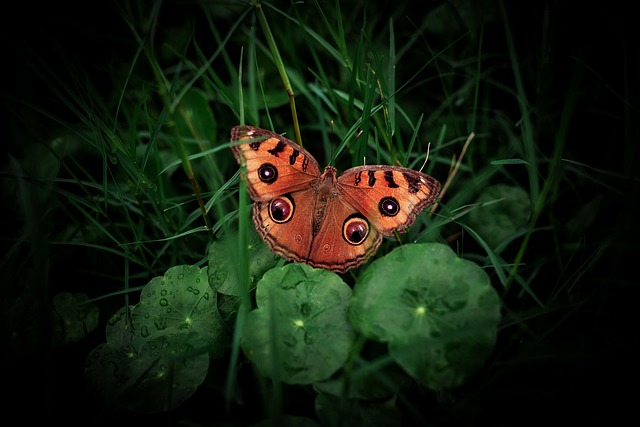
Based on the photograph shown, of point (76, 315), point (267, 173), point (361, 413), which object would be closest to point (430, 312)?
point (361, 413)

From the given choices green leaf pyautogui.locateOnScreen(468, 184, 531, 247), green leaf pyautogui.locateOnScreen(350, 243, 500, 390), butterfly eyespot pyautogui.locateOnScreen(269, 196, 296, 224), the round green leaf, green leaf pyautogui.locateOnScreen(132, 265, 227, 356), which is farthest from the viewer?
green leaf pyautogui.locateOnScreen(468, 184, 531, 247)

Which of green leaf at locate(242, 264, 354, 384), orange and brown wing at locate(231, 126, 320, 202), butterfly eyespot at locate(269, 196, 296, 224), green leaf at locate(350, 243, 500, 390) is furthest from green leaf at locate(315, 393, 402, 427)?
orange and brown wing at locate(231, 126, 320, 202)

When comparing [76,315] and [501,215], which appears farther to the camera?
[501,215]

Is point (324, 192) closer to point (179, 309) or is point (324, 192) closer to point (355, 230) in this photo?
point (355, 230)

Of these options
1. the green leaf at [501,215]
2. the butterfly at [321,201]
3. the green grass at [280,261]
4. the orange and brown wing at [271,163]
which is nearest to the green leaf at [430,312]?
the green grass at [280,261]

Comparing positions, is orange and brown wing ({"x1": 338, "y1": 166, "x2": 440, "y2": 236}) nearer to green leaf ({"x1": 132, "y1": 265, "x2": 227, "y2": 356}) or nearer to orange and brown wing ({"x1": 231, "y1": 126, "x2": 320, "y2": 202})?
orange and brown wing ({"x1": 231, "y1": 126, "x2": 320, "y2": 202})

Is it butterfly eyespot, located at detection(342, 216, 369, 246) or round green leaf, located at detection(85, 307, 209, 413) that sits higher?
butterfly eyespot, located at detection(342, 216, 369, 246)
